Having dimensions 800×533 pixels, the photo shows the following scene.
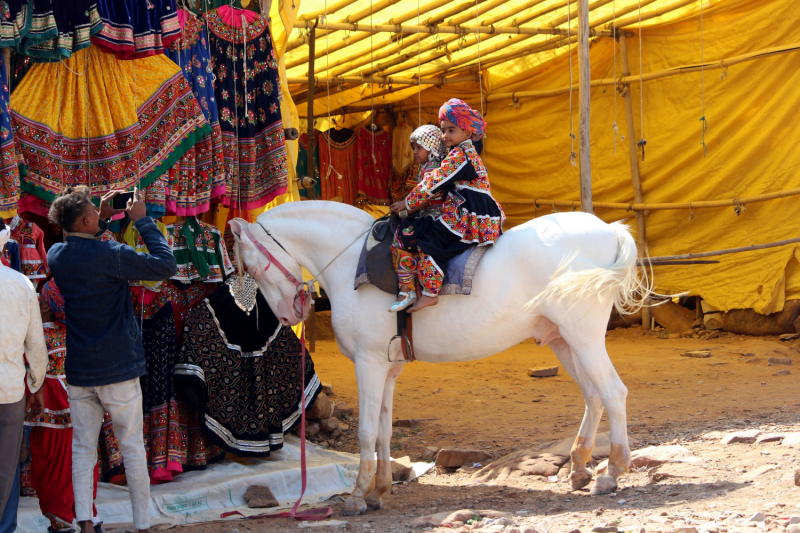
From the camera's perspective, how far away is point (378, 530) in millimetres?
3461

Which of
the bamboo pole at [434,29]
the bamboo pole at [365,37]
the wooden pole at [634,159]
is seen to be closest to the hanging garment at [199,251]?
the bamboo pole at [434,29]

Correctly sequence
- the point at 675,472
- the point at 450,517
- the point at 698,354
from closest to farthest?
the point at 450,517, the point at 675,472, the point at 698,354

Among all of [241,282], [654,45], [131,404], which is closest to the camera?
[131,404]

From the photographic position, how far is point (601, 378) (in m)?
3.86

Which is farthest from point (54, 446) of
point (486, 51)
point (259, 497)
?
point (486, 51)

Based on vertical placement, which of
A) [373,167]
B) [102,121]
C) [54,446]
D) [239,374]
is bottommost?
[54,446]

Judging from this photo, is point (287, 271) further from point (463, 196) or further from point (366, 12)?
point (366, 12)

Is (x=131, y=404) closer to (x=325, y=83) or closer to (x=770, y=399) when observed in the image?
(x=770, y=399)

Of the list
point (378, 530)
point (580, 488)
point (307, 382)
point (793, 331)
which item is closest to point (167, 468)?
point (307, 382)

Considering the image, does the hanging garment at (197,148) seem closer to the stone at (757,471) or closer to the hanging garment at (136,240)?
the hanging garment at (136,240)

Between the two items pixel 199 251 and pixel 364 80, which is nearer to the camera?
pixel 199 251

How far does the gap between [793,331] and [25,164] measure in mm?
7933

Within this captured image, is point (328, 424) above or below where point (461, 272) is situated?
below

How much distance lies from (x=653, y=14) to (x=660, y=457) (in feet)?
19.4
